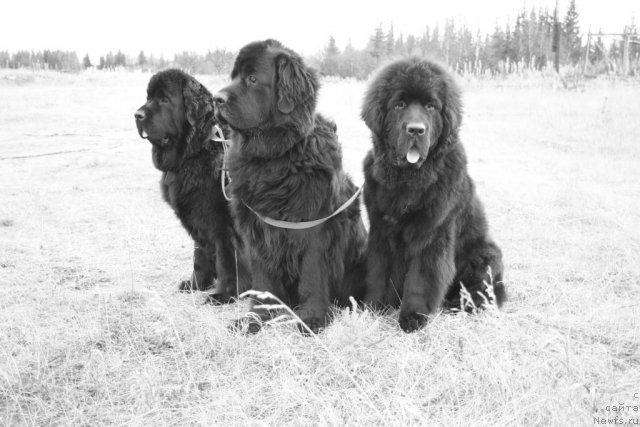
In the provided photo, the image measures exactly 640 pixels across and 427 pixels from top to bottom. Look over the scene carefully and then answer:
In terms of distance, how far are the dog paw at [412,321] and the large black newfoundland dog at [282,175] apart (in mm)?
481

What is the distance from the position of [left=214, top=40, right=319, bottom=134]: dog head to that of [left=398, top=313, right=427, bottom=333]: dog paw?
129cm

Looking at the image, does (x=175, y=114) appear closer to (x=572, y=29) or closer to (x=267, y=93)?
(x=267, y=93)

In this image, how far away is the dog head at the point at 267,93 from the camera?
3062 mm

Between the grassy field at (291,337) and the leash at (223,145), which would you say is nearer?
the grassy field at (291,337)

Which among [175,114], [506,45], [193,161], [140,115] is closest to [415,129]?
[193,161]

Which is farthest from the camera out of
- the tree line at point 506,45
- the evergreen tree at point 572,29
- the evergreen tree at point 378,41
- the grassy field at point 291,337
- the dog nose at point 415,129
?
the evergreen tree at point 378,41

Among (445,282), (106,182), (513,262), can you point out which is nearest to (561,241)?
(513,262)

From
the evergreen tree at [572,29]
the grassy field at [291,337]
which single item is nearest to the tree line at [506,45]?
the evergreen tree at [572,29]

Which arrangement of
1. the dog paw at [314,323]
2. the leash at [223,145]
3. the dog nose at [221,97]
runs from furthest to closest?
1. the leash at [223,145]
2. the dog paw at [314,323]
3. the dog nose at [221,97]

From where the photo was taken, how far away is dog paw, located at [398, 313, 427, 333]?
3119mm

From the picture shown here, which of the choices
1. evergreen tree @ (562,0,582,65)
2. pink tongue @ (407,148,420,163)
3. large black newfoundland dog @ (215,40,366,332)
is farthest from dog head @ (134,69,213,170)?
evergreen tree @ (562,0,582,65)

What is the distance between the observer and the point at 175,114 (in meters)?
3.80

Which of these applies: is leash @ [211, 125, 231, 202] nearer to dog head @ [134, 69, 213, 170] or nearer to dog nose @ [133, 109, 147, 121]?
dog head @ [134, 69, 213, 170]

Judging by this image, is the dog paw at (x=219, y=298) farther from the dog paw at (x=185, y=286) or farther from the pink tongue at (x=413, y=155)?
the pink tongue at (x=413, y=155)
